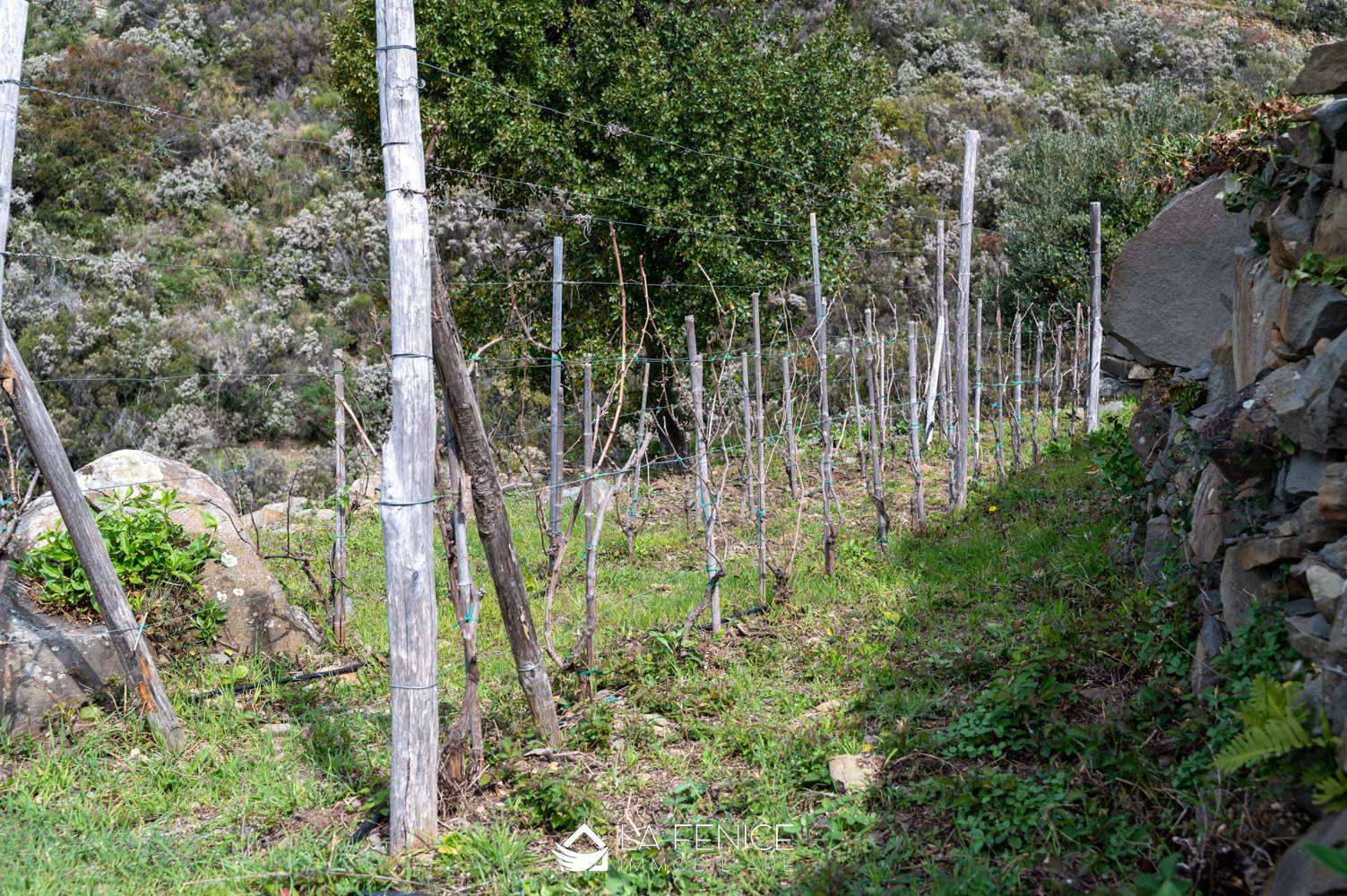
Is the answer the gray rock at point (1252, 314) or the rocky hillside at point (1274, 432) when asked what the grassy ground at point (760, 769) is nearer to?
the rocky hillside at point (1274, 432)

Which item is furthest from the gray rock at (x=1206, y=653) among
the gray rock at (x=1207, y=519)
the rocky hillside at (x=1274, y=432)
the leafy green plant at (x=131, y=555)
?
the leafy green plant at (x=131, y=555)

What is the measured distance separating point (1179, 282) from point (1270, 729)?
137 inches

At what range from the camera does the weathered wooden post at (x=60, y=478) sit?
163 inches

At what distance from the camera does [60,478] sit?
14.2 ft

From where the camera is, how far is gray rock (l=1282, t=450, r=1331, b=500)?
320cm

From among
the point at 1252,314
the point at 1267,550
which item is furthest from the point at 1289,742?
the point at 1252,314

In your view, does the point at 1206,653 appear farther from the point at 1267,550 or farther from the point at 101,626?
the point at 101,626

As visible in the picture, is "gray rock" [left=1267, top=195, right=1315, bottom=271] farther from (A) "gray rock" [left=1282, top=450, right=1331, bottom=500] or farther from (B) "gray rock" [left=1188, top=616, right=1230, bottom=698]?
(B) "gray rock" [left=1188, top=616, right=1230, bottom=698]

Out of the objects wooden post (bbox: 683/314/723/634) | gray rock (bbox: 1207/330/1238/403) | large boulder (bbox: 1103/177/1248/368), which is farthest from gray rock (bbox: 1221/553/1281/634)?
wooden post (bbox: 683/314/723/634)

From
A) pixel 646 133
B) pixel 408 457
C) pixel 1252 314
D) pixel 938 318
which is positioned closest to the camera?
pixel 408 457

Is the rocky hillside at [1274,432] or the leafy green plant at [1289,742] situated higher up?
the rocky hillside at [1274,432]

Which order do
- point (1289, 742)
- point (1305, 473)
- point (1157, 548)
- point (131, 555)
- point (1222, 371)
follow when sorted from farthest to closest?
point (131, 555) < point (1157, 548) < point (1222, 371) < point (1305, 473) < point (1289, 742)

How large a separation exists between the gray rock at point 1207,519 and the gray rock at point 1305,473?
55 cm

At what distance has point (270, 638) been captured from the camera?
19.0 feet
